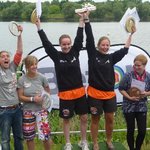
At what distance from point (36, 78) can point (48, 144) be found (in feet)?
2.58

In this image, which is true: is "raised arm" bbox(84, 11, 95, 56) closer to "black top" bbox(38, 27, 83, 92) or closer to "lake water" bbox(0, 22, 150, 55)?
"black top" bbox(38, 27, 83, 92)

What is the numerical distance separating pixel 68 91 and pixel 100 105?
0.43m

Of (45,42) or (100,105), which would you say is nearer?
(45,42)

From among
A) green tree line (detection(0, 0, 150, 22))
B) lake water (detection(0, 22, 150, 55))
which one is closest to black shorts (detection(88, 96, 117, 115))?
lake water (detection(0, 22, 150, 55))

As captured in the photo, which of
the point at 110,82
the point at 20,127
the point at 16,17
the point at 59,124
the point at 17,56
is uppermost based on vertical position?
the point at 16,17

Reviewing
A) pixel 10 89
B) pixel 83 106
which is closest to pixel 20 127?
pixel 10 89

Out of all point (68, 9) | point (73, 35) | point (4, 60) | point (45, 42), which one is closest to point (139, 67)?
point (45, 42)

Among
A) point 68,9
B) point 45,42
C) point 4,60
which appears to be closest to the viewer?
point 4,60

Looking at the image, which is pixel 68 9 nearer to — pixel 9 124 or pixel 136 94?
pixel 136 94

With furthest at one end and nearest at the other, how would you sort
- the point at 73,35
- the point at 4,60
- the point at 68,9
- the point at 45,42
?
the point at 73,35 < the point at 68,9 < the point at 45,42 < the point at 4,60

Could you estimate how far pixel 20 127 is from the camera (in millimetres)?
4047

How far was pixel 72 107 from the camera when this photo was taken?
422 centimetres

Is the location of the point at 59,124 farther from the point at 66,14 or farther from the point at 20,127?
the point at 66,14

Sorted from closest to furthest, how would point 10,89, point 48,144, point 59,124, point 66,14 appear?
point 10,89
point 48,144
point 59,124
point 66,14
